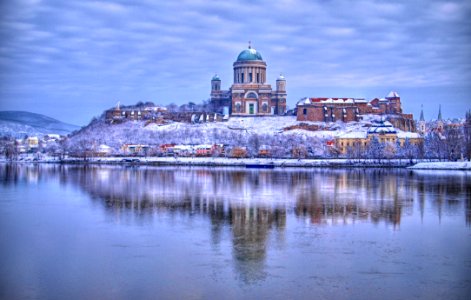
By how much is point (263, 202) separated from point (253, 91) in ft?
138

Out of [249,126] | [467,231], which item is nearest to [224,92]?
[249,126]

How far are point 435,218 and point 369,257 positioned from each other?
17.5ft

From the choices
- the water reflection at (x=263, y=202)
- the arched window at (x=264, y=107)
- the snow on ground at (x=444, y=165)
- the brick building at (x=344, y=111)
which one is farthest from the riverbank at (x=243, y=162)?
the water reflection at (x=263, y=202)

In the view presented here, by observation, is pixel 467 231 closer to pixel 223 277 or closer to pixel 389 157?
pixel 223 277

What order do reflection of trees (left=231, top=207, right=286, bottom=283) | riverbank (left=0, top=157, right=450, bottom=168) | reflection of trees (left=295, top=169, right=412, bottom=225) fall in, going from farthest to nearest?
riverbank (left=0, top=157, right=450, bottom=168)
reflection of trees (left=295, top=169, right=412, bottom=225)
reflection of trees (left=231, top=207, right=286, bottom=283)

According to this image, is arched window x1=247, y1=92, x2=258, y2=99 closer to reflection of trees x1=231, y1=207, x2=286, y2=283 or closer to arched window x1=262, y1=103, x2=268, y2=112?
arched window x1=262, y1=103, x2=268, y2=112

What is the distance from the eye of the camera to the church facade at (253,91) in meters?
59.8

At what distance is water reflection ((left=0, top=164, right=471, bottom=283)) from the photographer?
1338 centimetres

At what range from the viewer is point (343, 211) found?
16.7 metres

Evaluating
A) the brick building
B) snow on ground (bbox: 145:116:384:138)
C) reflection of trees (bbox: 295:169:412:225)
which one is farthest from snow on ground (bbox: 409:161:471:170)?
the brick building

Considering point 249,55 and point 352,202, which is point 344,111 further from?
→ point 352,202

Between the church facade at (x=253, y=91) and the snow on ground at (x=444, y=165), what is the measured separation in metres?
23.0

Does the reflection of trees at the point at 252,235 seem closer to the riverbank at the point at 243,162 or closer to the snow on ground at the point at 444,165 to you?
the snow on ground at the point at 444,165

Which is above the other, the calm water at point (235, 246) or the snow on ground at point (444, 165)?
the snow on ground at point (444, 165)
